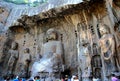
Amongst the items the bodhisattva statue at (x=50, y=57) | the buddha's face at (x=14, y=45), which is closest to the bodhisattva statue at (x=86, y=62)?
the bodhisattva statue at (x=50, y=57)

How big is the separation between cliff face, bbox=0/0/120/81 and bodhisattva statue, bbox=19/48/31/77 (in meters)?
0.24

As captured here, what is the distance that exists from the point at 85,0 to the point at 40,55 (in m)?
3.69

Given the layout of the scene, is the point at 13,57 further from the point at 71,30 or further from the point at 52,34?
the point at 71,30

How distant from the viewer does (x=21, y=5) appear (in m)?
11.5

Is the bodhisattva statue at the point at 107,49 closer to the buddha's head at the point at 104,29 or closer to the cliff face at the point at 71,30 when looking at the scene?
the buddha's head at the point at 104,29

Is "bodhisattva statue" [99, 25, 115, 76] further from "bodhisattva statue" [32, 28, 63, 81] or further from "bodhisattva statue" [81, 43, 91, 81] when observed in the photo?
"bodhisattva statue" [32, 28, 63, 81]

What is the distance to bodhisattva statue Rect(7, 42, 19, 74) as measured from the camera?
31.8ft

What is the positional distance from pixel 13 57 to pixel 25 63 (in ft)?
2.69

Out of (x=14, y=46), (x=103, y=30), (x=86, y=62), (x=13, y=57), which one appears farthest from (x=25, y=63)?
(x=103, y=30)

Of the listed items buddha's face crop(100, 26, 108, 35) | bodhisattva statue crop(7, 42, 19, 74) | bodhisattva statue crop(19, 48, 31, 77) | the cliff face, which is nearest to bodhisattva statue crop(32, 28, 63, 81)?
the cliff face

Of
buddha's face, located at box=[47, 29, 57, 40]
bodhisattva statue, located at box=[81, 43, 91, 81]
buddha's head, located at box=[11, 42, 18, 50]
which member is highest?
buddha's face, located at box=[47, 29, 57, 40]

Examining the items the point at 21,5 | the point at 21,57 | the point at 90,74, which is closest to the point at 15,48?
the point at 21,57

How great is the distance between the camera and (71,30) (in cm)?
938

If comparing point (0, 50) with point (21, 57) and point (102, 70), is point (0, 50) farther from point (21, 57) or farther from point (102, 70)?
point (102, 70)
